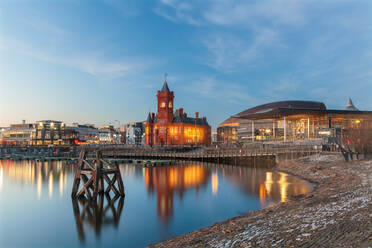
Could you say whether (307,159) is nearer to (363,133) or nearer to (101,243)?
(363,133)

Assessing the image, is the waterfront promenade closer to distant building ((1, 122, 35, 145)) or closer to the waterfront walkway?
the waterfront walkway

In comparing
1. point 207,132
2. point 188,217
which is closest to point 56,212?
point 188,217

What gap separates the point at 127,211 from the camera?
2344cm

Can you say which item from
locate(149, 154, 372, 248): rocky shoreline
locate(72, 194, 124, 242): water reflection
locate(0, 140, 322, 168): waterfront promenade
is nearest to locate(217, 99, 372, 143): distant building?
locate(0, 140, 322, 168): waterfront promenade

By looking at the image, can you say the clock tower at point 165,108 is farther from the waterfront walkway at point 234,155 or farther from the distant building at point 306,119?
the distant building at point 306,119

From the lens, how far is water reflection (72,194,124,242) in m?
19.9

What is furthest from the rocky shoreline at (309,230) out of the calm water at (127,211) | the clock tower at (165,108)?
the clock tower at (165,108)

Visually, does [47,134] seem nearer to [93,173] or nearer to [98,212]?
[93,173]

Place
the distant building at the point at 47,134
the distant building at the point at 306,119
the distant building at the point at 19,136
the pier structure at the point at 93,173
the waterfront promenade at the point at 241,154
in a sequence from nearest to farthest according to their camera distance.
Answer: the pier structure at the point at 93,173 < the waterfront promenade at the point at 241,154 < the distant building at the point at 306,119 < the distant building at the point at 47,134 < the distant building at the point at 19,136

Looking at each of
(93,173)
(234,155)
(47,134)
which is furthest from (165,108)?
(47,134)

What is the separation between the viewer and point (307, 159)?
4941cm

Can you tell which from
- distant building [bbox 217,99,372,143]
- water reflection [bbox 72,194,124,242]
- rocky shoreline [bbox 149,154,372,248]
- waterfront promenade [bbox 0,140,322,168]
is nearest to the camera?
rocky shoreline [bbox 149,154,372,248]

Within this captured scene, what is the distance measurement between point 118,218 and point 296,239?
582 inches

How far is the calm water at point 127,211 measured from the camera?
57.9ft
